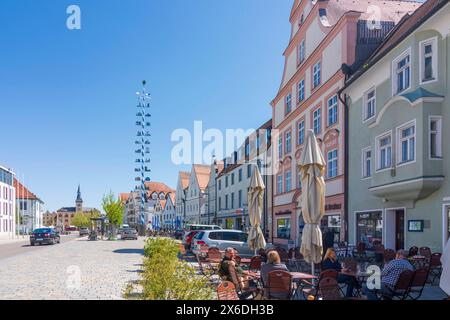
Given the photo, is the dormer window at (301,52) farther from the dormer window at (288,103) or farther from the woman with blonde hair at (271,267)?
the woman with blonde hair at (271,267)

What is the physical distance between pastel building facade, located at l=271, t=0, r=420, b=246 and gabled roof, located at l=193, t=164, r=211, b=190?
35794 millimetres

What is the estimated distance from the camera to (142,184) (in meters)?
62.5

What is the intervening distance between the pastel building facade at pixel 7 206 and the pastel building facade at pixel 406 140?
2527 inches

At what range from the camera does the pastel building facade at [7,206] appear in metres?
71.6

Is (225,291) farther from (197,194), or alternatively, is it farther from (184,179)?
(184,179)

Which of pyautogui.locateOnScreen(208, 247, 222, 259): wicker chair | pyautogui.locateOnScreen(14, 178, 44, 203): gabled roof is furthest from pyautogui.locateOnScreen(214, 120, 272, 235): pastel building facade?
pyautogui.locateOnScreen(14, 178, 44, 203): gabled roof

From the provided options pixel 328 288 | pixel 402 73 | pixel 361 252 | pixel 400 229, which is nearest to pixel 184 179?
pixel 361 252

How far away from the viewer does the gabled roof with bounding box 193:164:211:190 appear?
234ft

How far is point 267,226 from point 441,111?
24413 mm

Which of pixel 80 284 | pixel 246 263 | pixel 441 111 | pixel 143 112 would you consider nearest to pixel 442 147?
pixel 441 111

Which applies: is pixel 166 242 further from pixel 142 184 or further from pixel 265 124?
pixel 142 184

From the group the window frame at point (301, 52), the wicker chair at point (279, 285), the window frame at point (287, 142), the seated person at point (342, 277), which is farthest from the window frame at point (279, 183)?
the wicker chair at point (279, 285)

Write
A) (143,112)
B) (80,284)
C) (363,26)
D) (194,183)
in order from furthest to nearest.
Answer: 1. (194,183)
2. (143,112)
3. (363,26)
4. (80,284)

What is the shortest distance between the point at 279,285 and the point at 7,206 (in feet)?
255
